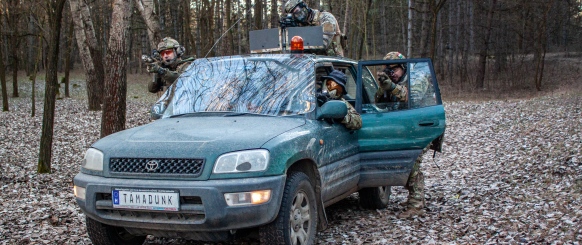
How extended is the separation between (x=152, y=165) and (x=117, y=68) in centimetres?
437

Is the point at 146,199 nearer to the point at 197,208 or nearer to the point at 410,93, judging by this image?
the point at 197,208

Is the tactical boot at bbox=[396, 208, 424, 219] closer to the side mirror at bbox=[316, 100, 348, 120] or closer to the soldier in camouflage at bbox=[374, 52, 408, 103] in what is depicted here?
the soldier in camouflage at bbox=[374, 52, 408, 103]

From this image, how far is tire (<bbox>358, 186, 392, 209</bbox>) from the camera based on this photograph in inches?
259

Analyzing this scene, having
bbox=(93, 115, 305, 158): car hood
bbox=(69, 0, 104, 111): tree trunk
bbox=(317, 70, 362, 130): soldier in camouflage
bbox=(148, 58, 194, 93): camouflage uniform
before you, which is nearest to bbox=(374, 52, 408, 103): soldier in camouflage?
bbox=(317, 70, 362, 130): soldier in camouflage

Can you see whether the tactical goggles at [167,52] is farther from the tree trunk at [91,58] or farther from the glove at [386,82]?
the tree trunk at [91,58]

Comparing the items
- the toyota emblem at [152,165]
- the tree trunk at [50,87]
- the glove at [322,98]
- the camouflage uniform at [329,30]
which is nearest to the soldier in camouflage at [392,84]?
the glove at [322,98]

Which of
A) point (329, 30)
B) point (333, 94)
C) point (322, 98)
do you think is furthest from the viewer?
point (329, 30)

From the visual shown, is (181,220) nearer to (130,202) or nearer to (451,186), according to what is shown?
(130,202)

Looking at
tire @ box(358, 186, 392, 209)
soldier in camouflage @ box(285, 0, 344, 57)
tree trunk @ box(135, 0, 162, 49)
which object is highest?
tree trunk @ box(135, 0, 162, 49)

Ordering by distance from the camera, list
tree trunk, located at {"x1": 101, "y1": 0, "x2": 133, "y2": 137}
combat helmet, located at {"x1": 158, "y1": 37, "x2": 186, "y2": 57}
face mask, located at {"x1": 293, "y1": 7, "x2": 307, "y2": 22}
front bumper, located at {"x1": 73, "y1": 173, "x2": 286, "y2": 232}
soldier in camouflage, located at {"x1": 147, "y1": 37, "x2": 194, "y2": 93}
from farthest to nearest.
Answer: face mask, located at {"x1": 293, "y1": 7, "x2": 307, "y2": 22}
tree trunk, located at {"x1": 101, "y1": 0, "x2": 133, "y2": 137}
combat helmet, located at {"x1": 158, "y1": 37, "x2": 186, "y2": 57}
soldier in camouflage, located at {"x1": 147, "y1": 37, "x2": 194, "y2": 93}
front bumper, located at {"x1": 73, "y1": 173, "x2": 286, "y2": 232}

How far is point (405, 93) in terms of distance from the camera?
Answer: 20.4ft

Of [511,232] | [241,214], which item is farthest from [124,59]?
[511,232]

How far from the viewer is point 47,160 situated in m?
9.63

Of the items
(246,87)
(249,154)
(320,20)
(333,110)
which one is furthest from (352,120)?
(320,20)
